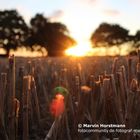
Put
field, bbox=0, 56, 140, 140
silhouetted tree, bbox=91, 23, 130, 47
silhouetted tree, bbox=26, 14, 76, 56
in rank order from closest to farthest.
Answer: field, bbox=0, 56, 140, 140, silhouetted tree, bbox=26, 14, 76, 56, silhouetted tree, bbox=91, 23, 130, 47

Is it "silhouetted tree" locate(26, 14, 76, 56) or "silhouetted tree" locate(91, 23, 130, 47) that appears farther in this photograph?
"silhouetted tree" locate(91, 23, 130, 47)

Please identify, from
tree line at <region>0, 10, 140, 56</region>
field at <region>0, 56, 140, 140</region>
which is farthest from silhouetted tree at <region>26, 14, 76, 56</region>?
field at <region>0, 56, 140, 140</region>

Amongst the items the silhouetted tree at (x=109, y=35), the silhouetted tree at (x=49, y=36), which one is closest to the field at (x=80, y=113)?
the silhouetted tree at (x=49, y=36)

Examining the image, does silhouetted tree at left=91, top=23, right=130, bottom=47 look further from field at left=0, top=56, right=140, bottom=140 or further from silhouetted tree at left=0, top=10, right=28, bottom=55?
field at left=0, top=56, right=140, bottom=140

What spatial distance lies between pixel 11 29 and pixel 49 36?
3.65 meters

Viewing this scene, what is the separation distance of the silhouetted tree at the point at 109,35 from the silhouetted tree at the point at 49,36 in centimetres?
216

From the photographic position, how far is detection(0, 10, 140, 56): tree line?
36.7m

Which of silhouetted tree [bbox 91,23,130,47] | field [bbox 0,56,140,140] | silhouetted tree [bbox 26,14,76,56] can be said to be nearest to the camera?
field [bbox 0,56,140,140]

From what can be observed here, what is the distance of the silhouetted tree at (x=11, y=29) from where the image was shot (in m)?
37.0

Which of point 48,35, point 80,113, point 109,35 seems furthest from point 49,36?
point 80,113

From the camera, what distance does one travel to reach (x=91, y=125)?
3.08 meters

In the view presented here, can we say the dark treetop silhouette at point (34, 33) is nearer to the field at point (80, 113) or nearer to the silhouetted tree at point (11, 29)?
the silhouetted tree at point (11, 29)

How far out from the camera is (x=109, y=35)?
38.1 m

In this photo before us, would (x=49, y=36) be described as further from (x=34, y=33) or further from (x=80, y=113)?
A: (x=80, y=113)
